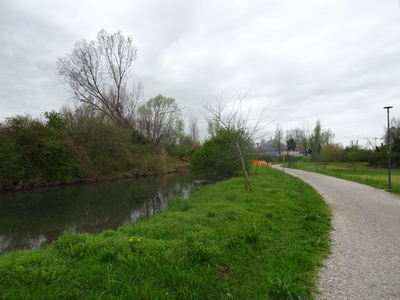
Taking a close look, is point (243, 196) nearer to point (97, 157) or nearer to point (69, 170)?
point (69, 170)

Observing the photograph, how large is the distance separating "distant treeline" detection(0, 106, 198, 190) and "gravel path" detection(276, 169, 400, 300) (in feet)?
74.6

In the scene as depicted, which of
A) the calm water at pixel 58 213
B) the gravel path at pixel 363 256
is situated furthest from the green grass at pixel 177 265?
the calm water at pixel 58 213

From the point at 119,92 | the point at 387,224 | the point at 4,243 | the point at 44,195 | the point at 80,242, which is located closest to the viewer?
the point at 80,242

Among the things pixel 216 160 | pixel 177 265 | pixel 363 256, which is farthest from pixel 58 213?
pixel 363 256

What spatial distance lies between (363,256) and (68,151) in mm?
25524

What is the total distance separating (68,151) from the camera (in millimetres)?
24938

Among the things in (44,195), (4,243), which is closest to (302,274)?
(4,243)

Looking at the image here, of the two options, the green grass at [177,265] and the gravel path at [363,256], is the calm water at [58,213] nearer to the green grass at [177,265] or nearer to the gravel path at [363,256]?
the green grass at [177,265]

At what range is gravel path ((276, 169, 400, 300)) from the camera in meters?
3.40

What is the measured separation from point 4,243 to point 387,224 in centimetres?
1142

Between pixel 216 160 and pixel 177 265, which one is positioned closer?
pixel 177 265

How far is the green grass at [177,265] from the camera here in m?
3.28

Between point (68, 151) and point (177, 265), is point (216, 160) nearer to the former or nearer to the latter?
point (68, 151)

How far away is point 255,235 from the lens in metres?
5.16
